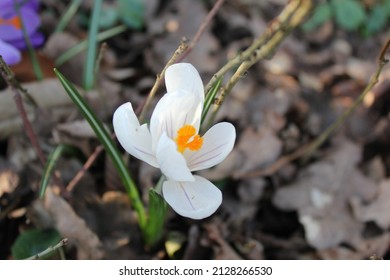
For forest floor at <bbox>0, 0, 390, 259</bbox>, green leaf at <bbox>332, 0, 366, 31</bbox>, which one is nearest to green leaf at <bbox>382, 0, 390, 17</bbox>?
green leaf at <bbox>332, 0, 366, 31</bbox>

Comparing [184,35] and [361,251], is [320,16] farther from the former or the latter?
[361,251]

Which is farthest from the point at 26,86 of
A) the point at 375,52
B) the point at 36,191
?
the point at 375,52

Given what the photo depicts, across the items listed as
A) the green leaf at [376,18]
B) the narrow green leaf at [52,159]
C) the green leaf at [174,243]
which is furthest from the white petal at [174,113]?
the green leaf at [376,18]

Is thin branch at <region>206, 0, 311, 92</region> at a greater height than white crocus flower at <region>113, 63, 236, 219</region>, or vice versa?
thin branch at <region>206, 0, 311, 92</region>

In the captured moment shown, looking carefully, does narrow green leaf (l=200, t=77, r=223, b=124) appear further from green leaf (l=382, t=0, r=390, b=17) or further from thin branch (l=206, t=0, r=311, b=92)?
green leaf (l=382, t=0, r=390, b=17)
